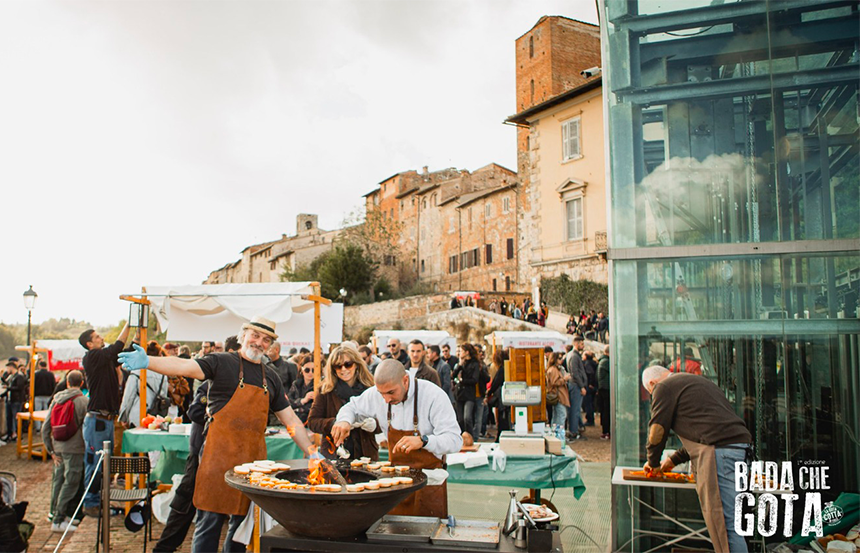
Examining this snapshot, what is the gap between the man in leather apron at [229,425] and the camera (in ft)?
14.1

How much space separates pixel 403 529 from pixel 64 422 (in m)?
4.48

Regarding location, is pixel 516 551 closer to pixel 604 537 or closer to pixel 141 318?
pixel 604 537

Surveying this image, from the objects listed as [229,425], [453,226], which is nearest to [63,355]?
[229,425]

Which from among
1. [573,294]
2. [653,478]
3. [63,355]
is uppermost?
[573,294]

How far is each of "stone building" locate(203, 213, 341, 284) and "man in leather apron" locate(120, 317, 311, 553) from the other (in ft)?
171

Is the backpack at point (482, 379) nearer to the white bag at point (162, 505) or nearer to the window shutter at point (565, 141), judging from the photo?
the white bag at point (162, 505)

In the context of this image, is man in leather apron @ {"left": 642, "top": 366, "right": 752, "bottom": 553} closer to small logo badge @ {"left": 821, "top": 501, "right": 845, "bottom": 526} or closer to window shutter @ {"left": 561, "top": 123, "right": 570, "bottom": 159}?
small logo badge @ {"left": 821, "top": 501, "right": 845, "bottom": 526}

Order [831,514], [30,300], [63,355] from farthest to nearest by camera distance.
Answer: [63,355] < [30,300] < [831,514]

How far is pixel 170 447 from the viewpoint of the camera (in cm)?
629

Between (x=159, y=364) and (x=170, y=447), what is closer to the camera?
(x=159, y=364)

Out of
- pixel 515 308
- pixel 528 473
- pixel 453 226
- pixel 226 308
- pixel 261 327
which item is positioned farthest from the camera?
pixel 453 226

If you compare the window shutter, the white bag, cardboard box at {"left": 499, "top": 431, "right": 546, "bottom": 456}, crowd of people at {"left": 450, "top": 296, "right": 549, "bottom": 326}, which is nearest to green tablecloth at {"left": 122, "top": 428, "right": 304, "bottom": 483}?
the white bag

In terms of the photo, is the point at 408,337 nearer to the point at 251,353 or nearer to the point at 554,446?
the point at 554,446

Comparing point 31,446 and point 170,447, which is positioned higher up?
point 170,447
